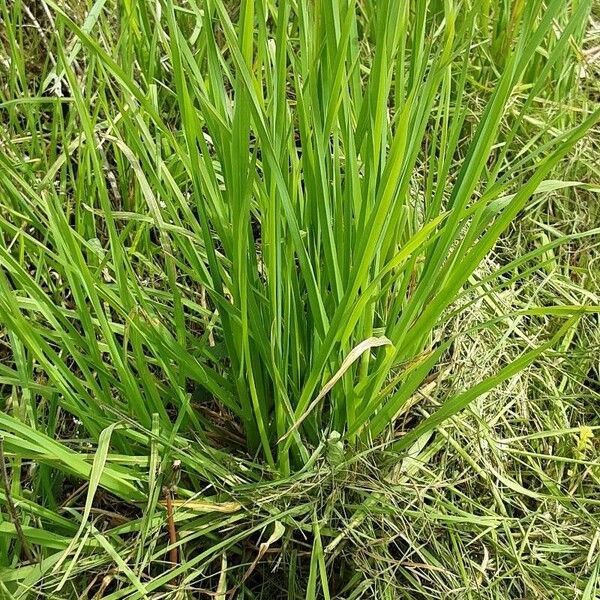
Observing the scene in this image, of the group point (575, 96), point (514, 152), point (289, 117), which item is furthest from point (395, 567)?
point (575, 96)

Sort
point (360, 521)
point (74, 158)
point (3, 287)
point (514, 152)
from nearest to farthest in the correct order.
→ 1. point (3, 287)
2. point (360, 521)
3. point (74, 158)
4. point (514, 152)

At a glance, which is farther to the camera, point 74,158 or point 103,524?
point 74,158

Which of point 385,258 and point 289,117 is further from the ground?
point 289,117

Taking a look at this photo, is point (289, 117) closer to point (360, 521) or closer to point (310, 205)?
point (310, 205)

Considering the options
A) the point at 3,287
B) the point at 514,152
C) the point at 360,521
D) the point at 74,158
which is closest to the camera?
the point at 3,287

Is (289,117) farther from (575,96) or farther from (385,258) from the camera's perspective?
(575,96)

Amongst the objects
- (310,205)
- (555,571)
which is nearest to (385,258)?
(310,205)

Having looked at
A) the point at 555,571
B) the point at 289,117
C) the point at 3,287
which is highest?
the point at 289,117
